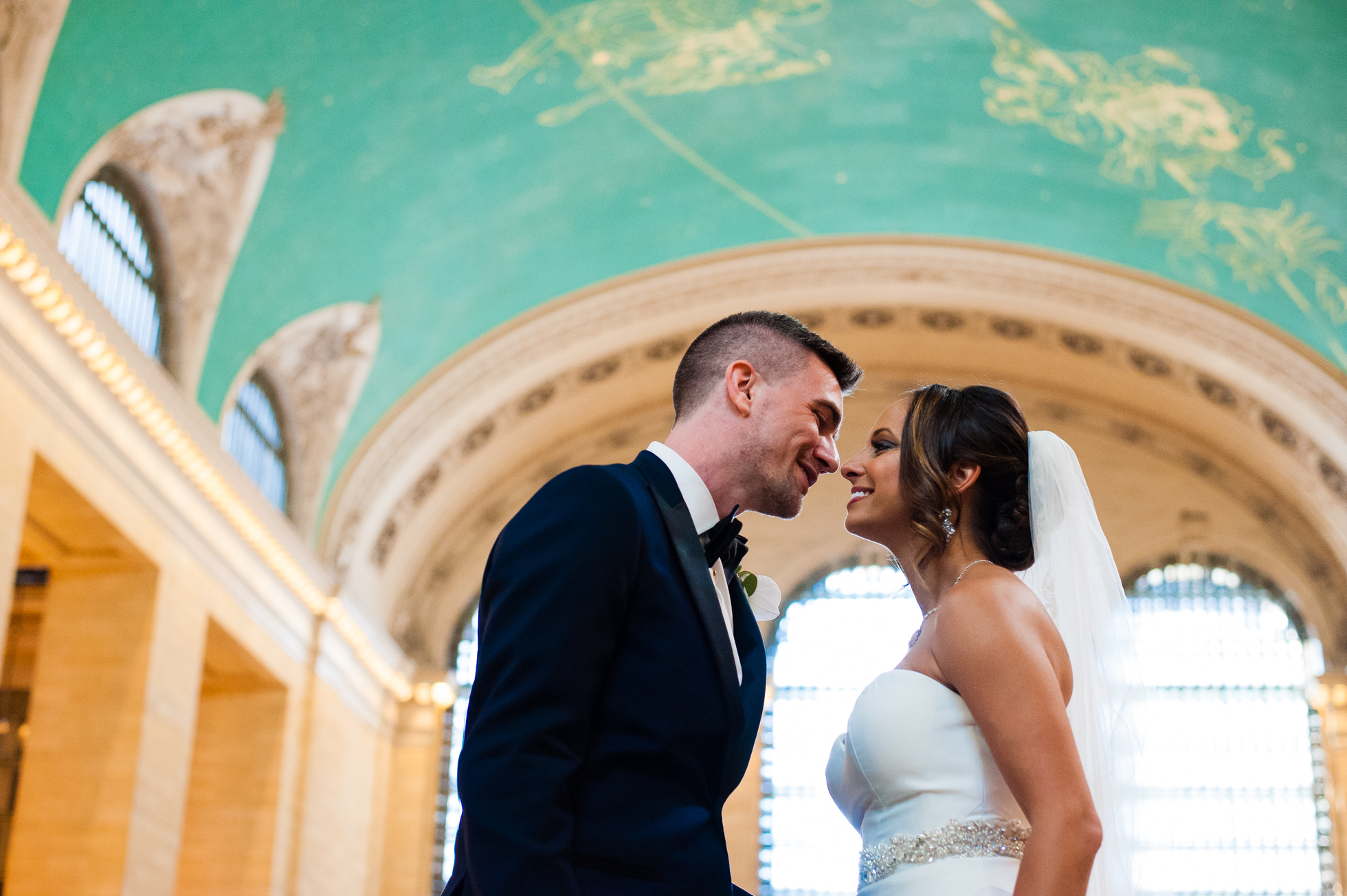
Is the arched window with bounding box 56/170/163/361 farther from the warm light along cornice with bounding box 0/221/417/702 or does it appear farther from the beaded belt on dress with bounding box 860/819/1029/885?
the beaded belt on dress with bounding box 860/819/1029/885

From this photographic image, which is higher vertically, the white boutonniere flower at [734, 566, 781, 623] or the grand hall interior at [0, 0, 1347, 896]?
the grand hall interior at [0, 0, 1347, 896]

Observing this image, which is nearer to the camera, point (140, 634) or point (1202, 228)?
point (140, 634)

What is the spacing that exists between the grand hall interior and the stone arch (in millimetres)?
66

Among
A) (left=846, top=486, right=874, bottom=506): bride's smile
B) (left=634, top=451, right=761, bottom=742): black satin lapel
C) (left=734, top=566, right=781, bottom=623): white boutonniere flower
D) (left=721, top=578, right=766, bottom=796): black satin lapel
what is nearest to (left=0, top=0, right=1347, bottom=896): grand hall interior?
(left=734, top=566, right=781, bottom=623): white boutonniere flower

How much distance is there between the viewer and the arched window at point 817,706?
1956 centimetres

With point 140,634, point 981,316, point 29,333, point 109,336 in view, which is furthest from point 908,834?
point 981,316

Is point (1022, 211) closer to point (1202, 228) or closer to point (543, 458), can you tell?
point (1202, 228)

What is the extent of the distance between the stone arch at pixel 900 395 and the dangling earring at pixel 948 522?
14.0 metres

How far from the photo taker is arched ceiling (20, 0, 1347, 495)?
14578mm

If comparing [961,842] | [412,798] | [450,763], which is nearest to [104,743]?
[412,798]

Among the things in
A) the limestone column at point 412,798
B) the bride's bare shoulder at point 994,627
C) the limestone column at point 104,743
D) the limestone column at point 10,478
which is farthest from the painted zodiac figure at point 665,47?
the bride's bare shoulder at point 994,627

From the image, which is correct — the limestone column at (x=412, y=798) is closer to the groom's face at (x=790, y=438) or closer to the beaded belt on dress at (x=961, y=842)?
the beaded belt on dress at (x=961, y=842)

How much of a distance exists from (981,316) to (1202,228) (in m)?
3.09

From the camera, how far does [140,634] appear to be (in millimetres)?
13477
